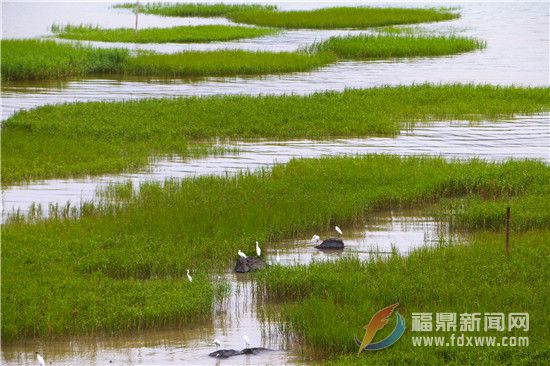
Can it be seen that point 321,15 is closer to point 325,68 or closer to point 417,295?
point 325,68

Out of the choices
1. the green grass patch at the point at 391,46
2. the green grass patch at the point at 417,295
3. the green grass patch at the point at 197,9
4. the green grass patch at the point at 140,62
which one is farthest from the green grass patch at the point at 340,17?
the green grass patch at the point at 417,295

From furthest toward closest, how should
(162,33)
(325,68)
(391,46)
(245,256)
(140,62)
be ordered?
1. (162,33)
2. (391,46)
3. (325,68)
4. (140,62)
5. (245,256)

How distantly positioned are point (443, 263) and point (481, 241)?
51.8 inches

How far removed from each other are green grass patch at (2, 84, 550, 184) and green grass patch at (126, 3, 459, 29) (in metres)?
24.0

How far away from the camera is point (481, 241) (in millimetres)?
13656

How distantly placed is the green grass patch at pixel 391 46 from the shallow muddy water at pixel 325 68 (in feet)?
2.66

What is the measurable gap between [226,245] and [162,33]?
109ft

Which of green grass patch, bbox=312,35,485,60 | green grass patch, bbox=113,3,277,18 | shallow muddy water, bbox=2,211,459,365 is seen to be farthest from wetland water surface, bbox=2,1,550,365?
green grass patch, bbox=113,3,277,18

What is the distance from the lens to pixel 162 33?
45469 millimetres

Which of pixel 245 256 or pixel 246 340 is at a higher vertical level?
pixel 245 256

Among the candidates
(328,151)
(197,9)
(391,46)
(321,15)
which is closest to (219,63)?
(391,46)

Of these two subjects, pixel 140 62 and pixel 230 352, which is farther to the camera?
pixel 140 62

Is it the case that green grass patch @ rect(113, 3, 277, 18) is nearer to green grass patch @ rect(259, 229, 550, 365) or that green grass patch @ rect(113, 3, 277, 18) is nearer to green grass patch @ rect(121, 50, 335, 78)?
green grass patch @ rect(121, 50, 335, 78)

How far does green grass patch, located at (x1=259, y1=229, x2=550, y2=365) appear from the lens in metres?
9.89
